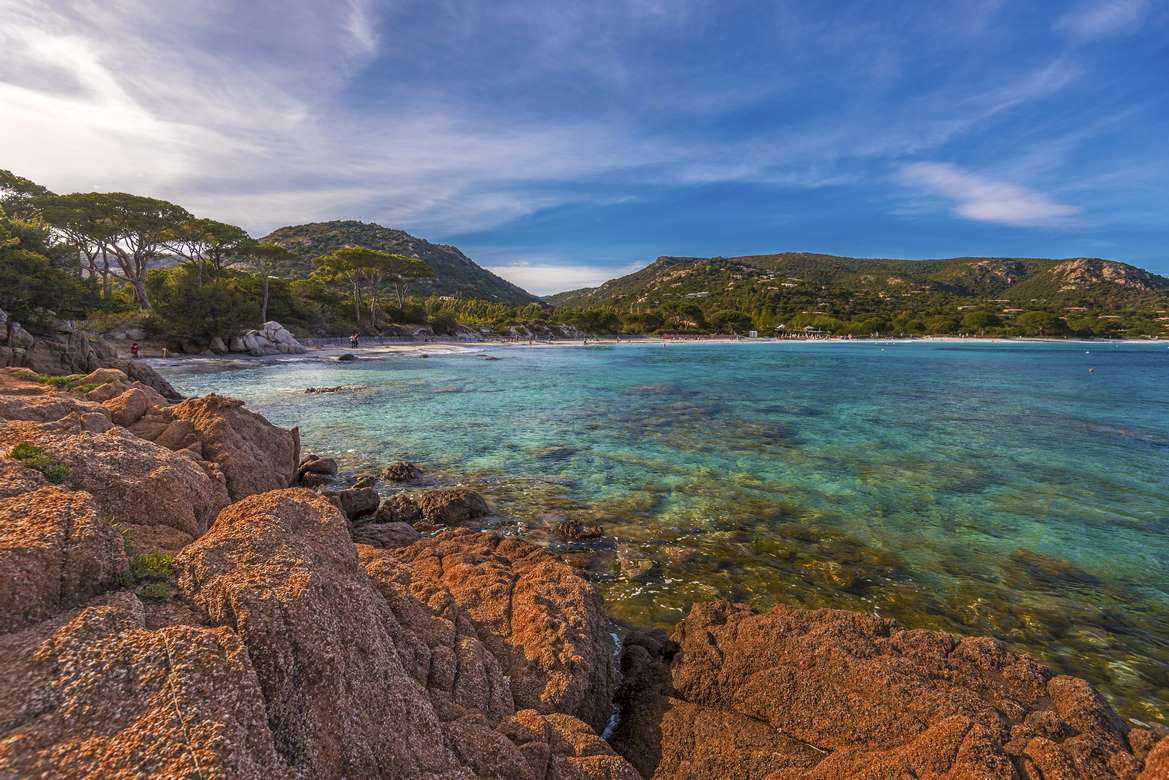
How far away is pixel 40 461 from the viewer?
4148mm

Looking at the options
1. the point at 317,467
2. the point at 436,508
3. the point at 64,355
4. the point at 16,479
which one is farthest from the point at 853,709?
the point at 64,355

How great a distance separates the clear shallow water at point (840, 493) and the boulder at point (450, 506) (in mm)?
631

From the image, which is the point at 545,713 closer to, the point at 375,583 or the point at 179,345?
the point at 375,583

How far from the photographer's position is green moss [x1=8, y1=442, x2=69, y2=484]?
4027 mm

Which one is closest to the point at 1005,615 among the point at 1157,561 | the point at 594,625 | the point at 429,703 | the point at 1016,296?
the point at 1157,561

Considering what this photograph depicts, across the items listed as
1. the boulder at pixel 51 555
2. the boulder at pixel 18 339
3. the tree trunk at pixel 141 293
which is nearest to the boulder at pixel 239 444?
the boulder at pixel 51 555

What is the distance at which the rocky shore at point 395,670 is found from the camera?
225 centimetres

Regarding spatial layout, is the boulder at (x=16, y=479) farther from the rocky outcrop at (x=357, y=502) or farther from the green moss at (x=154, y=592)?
the rocky outcrop at (x=357, y=502)

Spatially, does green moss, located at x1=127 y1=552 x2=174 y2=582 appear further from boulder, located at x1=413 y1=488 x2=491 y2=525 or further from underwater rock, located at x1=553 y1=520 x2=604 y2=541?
underwater rock, located at x1=553 y1=520 x2=604 y2=541

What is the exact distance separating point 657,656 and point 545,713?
1.89m

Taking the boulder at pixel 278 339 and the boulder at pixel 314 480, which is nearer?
the boulder at pixel 314 480

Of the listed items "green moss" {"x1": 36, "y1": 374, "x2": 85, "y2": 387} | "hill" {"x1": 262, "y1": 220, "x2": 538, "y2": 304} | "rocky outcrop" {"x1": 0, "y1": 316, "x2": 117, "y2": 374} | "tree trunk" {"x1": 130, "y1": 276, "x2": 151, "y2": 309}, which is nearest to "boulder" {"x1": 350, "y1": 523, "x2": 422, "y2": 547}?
"green moss" {"x1": 36, "y1": 374, "x2": 85, "y2": 387}

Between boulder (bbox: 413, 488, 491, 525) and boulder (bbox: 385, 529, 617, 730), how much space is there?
113 inches

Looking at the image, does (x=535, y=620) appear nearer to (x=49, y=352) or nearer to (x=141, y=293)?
(x=49, y=352)
